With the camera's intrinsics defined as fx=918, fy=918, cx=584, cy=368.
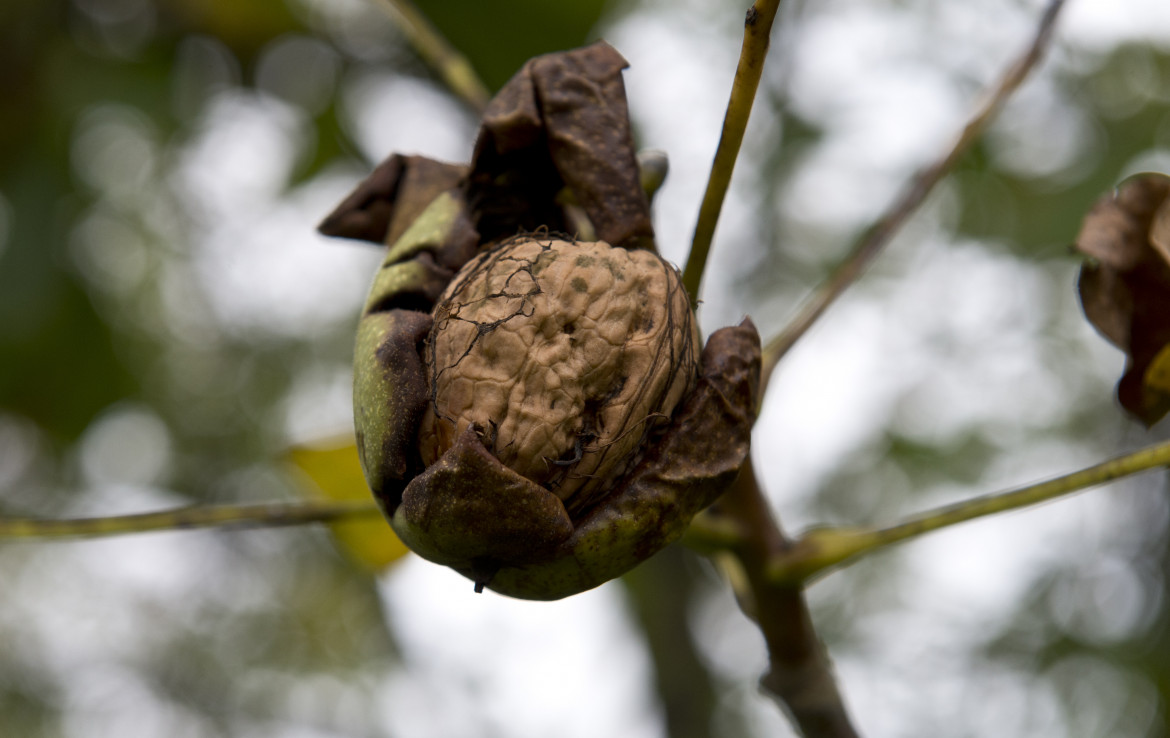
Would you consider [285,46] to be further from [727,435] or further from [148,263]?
[727,435]

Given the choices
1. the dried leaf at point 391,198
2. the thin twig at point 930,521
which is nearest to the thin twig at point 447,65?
the dried leaf at point 391,198

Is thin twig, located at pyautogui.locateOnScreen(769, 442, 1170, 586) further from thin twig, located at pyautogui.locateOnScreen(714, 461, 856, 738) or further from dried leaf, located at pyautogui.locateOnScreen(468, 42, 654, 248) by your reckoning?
dried leaf, located at pyautogui.locateOnScreen(468, 42, 654, 248)

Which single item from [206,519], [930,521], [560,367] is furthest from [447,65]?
[930,521]

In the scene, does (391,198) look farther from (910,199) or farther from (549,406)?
(910,199)

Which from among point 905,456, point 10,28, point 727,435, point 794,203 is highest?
point 727,435

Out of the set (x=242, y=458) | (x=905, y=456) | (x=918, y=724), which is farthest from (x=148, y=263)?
(x=918, y=724)

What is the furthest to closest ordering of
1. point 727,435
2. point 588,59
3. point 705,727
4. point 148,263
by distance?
point 148,263 → point 705,727 → point 588,59 → point 727,435

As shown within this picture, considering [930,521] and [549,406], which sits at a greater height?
[549,406]
